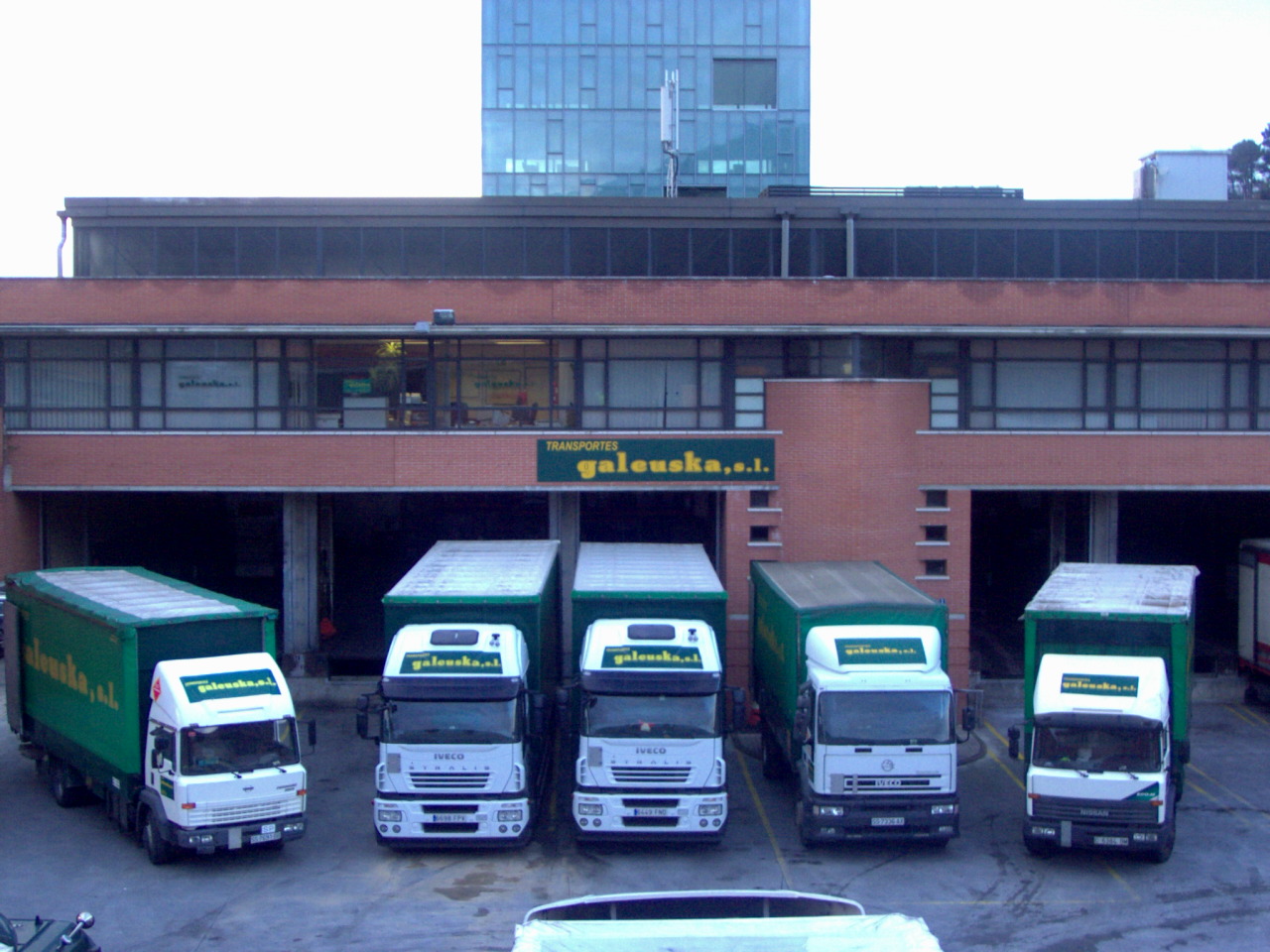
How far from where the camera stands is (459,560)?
21.2 m

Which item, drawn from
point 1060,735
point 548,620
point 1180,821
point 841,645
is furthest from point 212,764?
point 1180,821

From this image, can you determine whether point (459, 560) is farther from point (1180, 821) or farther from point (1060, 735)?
point (1180, 821)

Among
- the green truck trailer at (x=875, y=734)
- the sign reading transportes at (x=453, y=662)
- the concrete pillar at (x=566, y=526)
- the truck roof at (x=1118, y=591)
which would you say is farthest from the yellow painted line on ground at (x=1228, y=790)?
the concrete pillar at (x=566, y=526)

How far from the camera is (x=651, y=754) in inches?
611

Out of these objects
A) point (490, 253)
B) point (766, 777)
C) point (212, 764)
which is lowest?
point (766, 777)

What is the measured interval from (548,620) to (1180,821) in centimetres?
1033

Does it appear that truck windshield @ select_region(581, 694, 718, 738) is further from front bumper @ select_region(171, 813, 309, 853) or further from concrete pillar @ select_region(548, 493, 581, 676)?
concrete pillar @ select_region(548, 493, 581, 676)

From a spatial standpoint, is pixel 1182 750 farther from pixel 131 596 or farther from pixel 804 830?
pixel 131 596

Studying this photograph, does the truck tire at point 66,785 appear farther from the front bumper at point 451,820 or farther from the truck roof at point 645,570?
the truck roof at point 645,570

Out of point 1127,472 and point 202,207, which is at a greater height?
point 202,207

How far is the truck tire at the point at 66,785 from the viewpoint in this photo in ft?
59.8

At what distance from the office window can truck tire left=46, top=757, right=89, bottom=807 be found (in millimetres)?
54160

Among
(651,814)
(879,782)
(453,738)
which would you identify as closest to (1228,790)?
(879,782)

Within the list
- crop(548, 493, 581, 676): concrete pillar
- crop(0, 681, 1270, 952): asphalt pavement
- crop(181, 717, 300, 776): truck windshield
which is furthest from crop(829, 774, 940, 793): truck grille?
crop(548, 493, 581, 676): concrete pillar
